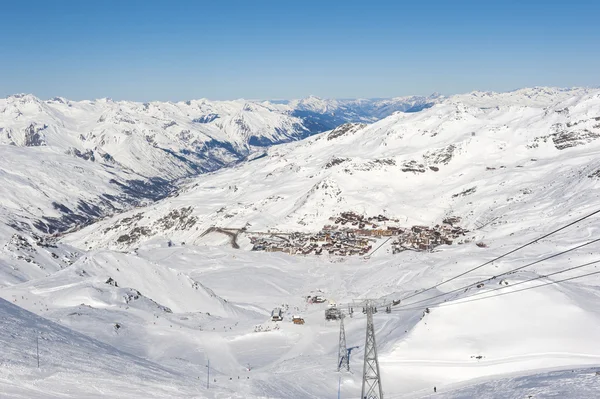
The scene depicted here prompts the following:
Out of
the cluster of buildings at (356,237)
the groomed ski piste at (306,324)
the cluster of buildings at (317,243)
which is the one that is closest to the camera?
the groomed ski piste at (306,324)

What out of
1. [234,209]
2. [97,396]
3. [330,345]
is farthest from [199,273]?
[234,209]

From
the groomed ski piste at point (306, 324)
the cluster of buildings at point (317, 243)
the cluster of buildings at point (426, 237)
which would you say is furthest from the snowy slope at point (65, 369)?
the cluster of buildings at point (317, 243)

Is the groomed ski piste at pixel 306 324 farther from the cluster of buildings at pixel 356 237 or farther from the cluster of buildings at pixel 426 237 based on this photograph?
the cluster of buildings at pixel 356 237

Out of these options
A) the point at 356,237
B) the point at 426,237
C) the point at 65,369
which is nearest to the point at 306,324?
the point at 65,369

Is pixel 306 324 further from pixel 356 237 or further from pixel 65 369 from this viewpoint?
pixel 356 237

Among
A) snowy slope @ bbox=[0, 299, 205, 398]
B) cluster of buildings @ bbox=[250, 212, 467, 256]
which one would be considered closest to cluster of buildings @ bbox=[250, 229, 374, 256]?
cluster of buildings @ bbox=[250, 212, 467, 256]

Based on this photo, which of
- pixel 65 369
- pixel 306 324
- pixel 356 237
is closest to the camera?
pixel 65 369

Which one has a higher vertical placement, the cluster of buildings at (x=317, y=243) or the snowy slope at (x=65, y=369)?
the cluster of buildings at (x=317, y=243)

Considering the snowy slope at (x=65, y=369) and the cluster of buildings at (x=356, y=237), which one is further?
the cluster of buildings at (x=356, y=237)
